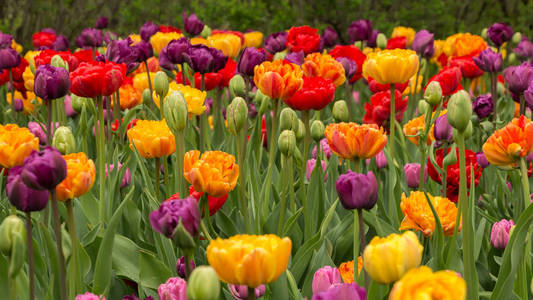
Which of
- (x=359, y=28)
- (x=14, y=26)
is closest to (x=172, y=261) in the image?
(x=359, y=28)

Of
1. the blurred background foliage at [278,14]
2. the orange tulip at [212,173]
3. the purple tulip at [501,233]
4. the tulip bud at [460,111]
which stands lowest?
the blurred background foliage at [278,14]

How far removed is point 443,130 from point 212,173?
62cm

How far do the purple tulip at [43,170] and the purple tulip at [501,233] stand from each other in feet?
3.10

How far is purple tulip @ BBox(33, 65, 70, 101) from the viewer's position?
1.45 m

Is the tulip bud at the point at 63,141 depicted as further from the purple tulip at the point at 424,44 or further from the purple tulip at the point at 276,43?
the purple tulip at the point at 424,44

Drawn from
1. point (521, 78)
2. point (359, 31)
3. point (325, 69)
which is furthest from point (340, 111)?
point (359, 31)

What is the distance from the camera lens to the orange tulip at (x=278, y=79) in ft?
5.11

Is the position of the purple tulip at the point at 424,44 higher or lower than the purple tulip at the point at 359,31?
higher

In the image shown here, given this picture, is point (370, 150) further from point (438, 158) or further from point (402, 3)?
point (402, 3)

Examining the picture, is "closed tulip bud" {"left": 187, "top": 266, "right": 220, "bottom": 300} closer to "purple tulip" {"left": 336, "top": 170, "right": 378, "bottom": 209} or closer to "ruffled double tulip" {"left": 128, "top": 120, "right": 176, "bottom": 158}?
"purple tulip" {"left": 336, "top": 170, "right": 378, "bottom": 209}

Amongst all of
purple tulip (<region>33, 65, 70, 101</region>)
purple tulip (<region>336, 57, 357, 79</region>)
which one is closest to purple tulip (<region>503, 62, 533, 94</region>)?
purple tulip (<region>336, 57, 357, 79</region>)

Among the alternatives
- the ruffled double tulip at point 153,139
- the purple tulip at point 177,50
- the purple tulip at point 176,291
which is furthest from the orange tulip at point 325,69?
the purple tulip at point 176,291

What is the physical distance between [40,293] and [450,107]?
0.89 m

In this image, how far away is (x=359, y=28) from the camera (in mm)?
3705
